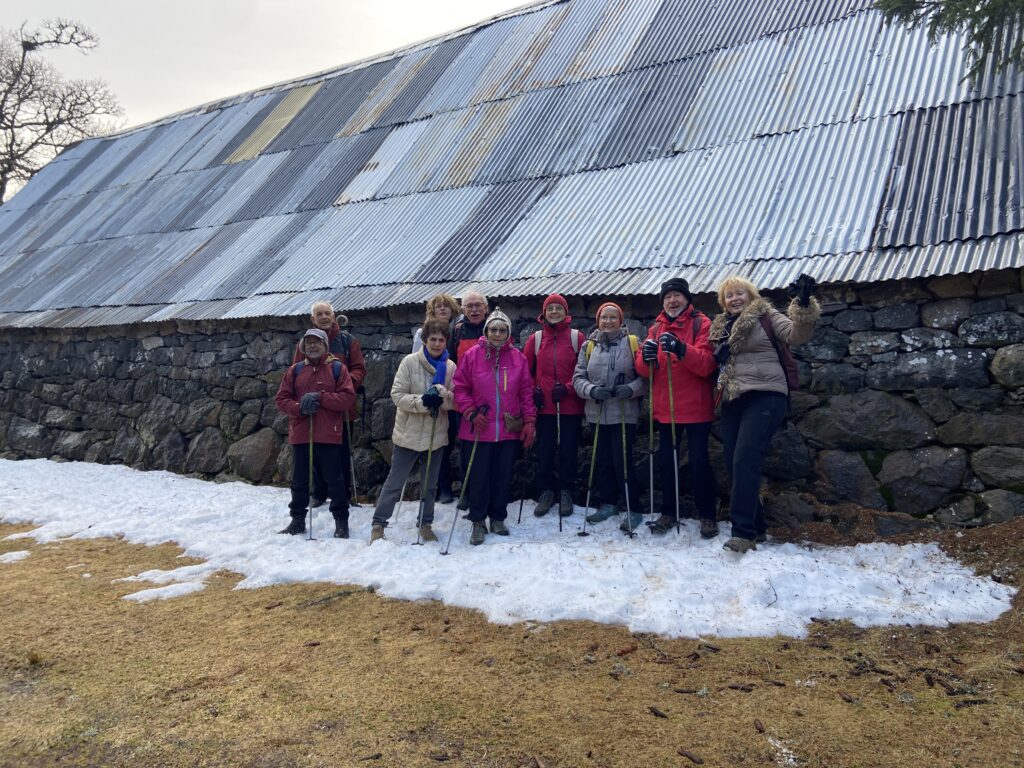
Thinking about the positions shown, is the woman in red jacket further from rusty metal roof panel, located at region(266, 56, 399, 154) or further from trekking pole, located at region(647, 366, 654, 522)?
rusty metal roof panel, located at region(266, 56, 399, 154)

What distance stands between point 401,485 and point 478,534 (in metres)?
0.72

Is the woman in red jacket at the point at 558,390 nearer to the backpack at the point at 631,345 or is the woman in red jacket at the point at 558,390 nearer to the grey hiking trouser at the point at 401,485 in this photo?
the backpack at the point at 631,345

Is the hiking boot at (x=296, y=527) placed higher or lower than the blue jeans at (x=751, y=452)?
lower

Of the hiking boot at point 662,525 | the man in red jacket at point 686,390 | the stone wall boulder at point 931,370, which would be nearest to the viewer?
the stone wall boulder at point 931,370

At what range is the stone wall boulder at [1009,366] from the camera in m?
4.17

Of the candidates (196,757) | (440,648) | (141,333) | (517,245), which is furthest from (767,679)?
(141,333)

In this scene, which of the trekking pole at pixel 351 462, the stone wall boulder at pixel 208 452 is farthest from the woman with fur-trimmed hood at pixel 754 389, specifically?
the stone wall boulder at pixel 208 452

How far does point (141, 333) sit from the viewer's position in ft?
28.1

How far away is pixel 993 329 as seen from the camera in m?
4.25

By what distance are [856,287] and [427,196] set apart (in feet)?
16.4

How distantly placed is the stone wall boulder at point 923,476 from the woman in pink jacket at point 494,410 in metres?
2.34

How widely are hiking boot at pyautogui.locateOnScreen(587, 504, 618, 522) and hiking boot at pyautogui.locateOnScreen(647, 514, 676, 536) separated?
363 mm

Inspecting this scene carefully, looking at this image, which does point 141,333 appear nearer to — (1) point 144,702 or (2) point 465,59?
(2) point 465,59

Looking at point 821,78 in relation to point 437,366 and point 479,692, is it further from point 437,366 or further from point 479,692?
point 479,692
